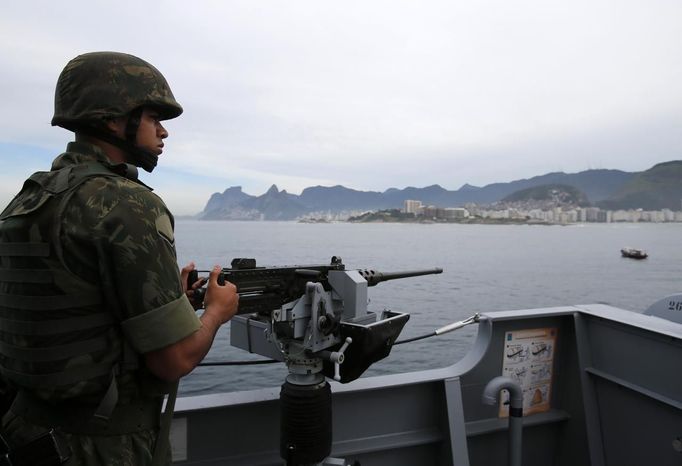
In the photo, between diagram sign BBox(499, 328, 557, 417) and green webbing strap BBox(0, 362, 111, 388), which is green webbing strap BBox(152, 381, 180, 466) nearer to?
green webbing strap BBox(0, 362, 111, 388)

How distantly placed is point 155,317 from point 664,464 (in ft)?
12.2

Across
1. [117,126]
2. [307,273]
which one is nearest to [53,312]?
[117,126]

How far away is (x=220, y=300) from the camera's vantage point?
194 centimetres

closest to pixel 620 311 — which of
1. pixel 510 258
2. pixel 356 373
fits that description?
pixel 356 373

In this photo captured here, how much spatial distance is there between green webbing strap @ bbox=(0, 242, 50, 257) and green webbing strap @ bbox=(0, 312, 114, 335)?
21cm

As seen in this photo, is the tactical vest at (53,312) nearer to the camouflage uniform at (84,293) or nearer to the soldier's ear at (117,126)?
the camouflage uniform at (84,293)

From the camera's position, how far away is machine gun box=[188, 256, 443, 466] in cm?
257

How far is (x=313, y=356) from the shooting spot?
2.71m

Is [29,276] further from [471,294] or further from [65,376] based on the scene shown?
[471,294]

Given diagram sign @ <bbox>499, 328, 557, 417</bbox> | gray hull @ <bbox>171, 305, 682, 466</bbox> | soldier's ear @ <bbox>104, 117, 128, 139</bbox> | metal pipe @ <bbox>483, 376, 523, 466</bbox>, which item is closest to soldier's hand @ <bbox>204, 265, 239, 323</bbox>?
soldier's ear @ <bbox>104, 117, 128, 139</bbox>

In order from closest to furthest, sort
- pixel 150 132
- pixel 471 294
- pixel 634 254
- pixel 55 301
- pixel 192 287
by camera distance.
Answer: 1. pixel 55 301
2. pixel 150 132
3. pixel 192 287
4. pixel 471 294
5. pixel 634 254

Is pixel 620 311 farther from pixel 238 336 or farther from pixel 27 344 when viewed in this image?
pixel 27 344

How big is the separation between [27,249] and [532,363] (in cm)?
385

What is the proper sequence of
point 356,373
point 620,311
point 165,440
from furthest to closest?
point 620,311 → point 356,373 → point 165,440
